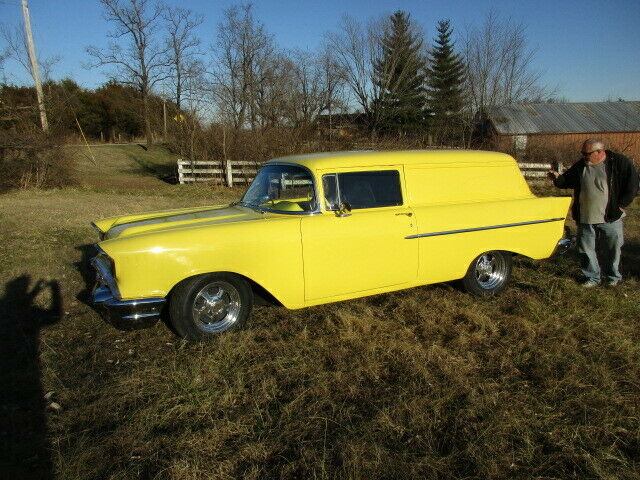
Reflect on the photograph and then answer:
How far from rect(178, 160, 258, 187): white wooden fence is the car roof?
13.4 meters

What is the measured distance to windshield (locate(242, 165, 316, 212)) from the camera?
4102mm

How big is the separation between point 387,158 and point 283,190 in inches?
43.4

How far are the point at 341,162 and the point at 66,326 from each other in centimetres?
317

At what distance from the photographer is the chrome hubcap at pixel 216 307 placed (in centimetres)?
379

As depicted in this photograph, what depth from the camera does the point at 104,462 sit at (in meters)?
2.40

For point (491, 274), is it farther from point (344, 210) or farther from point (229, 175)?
point (229, 175)

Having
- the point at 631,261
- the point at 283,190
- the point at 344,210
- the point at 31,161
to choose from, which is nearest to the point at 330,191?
the point at 344,210

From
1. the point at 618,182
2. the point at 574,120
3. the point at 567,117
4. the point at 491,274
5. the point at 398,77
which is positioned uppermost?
the point at 398,77

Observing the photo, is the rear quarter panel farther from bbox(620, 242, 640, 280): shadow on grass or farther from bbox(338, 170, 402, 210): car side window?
bbox(620, 242, 640, 280): shadow on grass

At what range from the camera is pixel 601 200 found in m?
4.98

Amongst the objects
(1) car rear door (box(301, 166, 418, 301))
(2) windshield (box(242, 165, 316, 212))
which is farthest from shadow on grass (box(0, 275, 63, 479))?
(2) windshield (box(242, 165, 316, 212))

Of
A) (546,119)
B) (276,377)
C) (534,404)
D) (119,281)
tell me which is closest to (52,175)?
(119,281)

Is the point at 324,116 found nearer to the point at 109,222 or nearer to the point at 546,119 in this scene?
the point at 546,119

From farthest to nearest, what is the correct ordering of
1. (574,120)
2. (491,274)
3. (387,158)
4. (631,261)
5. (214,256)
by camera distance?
(574,120), (631,261), (491,274), (387,158), (214,256)
